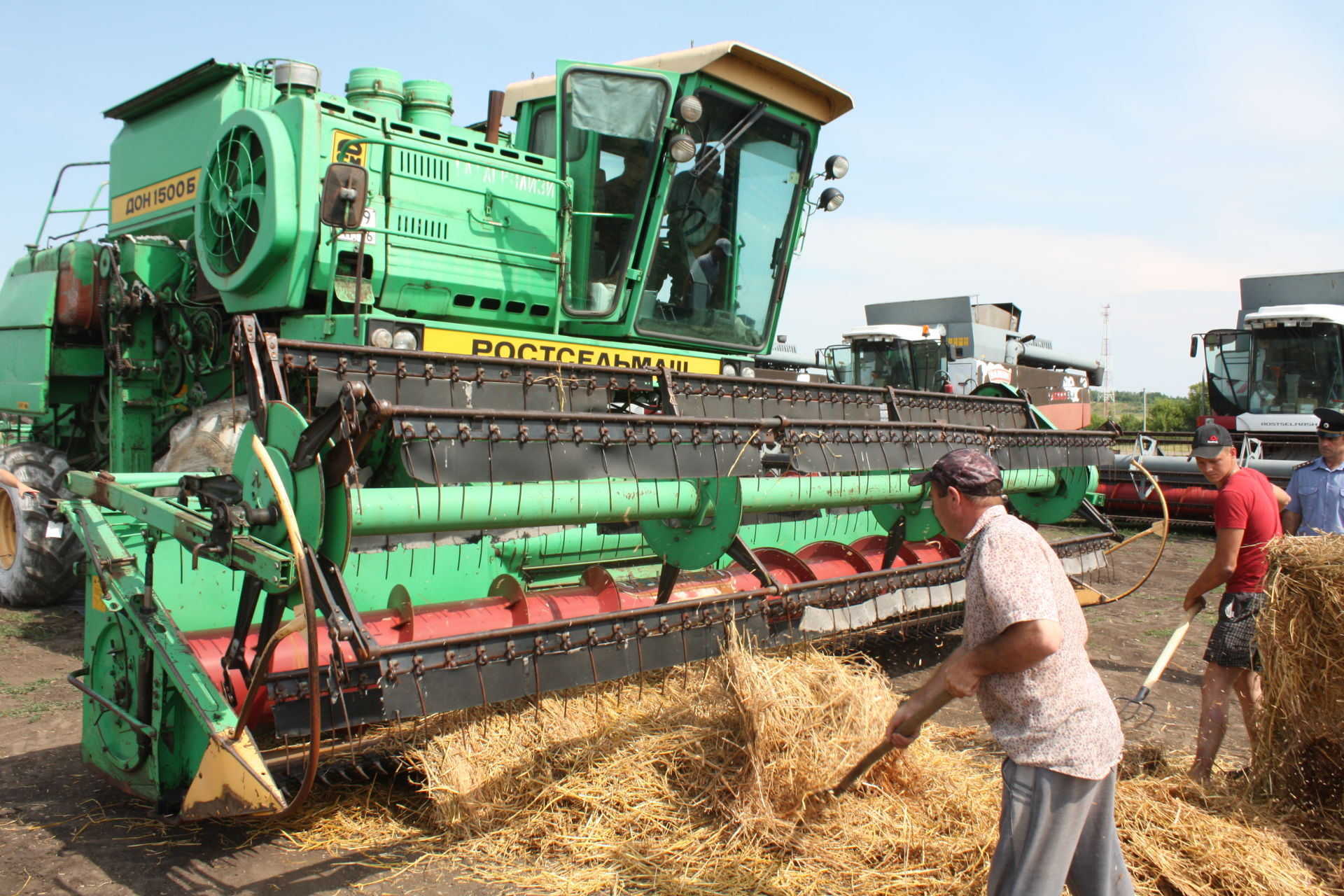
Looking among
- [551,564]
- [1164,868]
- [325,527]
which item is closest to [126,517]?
[325,527]

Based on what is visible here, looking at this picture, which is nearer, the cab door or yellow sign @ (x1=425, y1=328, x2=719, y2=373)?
yellow sign @ (x1=425, y1=328, x2=719, y2=373)

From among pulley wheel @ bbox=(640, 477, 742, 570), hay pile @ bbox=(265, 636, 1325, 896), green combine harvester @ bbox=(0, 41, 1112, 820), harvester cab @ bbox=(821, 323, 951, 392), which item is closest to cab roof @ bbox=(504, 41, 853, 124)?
green combine harvester @ bbox=(0, 41, 1112, 820)

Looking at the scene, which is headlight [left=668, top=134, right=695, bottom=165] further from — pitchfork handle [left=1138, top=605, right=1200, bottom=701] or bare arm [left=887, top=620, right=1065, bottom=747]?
bare arm [left=887, top=620, right=1065, bottom=747]

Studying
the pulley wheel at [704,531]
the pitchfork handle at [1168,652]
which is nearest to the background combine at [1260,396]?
the pitchfork handle at [1168,652]

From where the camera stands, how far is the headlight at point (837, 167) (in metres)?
5.97

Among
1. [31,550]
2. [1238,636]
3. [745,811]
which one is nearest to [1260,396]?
[1238,636]

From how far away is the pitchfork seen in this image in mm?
3898

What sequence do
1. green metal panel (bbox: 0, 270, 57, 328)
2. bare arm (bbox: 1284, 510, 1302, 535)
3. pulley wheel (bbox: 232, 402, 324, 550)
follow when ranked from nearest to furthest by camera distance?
pulley wheel (bbox: 232, 402, 324, 550) < bare arm (bbox: 1284, 510, 1302, 535) < green metal panel (bbox: 0, 270, 57, 328)

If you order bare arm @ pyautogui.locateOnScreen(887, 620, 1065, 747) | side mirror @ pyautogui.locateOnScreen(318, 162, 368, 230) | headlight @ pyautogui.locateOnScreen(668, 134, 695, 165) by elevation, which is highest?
headlight @ pyautogui.locateOnScreen(668, 134, 695, 165)

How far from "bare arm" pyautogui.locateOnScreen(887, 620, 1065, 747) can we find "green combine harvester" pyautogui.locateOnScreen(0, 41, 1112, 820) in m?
1.42

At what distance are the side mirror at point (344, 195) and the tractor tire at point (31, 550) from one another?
121 inches

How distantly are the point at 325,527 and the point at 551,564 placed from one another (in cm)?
219

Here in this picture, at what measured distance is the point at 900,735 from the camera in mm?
2381

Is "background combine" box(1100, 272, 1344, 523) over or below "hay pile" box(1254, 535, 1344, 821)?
over
